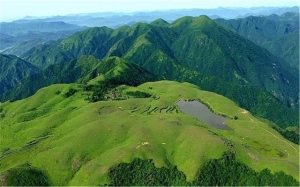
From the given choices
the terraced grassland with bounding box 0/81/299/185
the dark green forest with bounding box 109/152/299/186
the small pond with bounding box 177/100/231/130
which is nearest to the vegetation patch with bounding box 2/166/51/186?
the terraced grassland with bounding box 0/81/299/185

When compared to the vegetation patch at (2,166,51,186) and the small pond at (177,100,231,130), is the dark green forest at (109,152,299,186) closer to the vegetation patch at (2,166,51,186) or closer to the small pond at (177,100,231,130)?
the vegetation patch at (2,166,51,186)

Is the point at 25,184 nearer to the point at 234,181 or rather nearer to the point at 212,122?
the point at 234,181

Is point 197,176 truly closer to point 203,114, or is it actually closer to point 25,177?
point 25,177

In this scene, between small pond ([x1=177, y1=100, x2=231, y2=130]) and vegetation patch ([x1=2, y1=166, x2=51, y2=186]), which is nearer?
vegetation patch ([x1=2, y1=166, x2=51, y2=186])

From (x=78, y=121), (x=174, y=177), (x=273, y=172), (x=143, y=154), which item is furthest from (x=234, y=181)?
(x=78, y=121)

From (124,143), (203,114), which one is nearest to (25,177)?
(124,143)

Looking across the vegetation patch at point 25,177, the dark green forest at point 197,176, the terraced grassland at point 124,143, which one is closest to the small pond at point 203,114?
the terraced grassland at point 124,143
